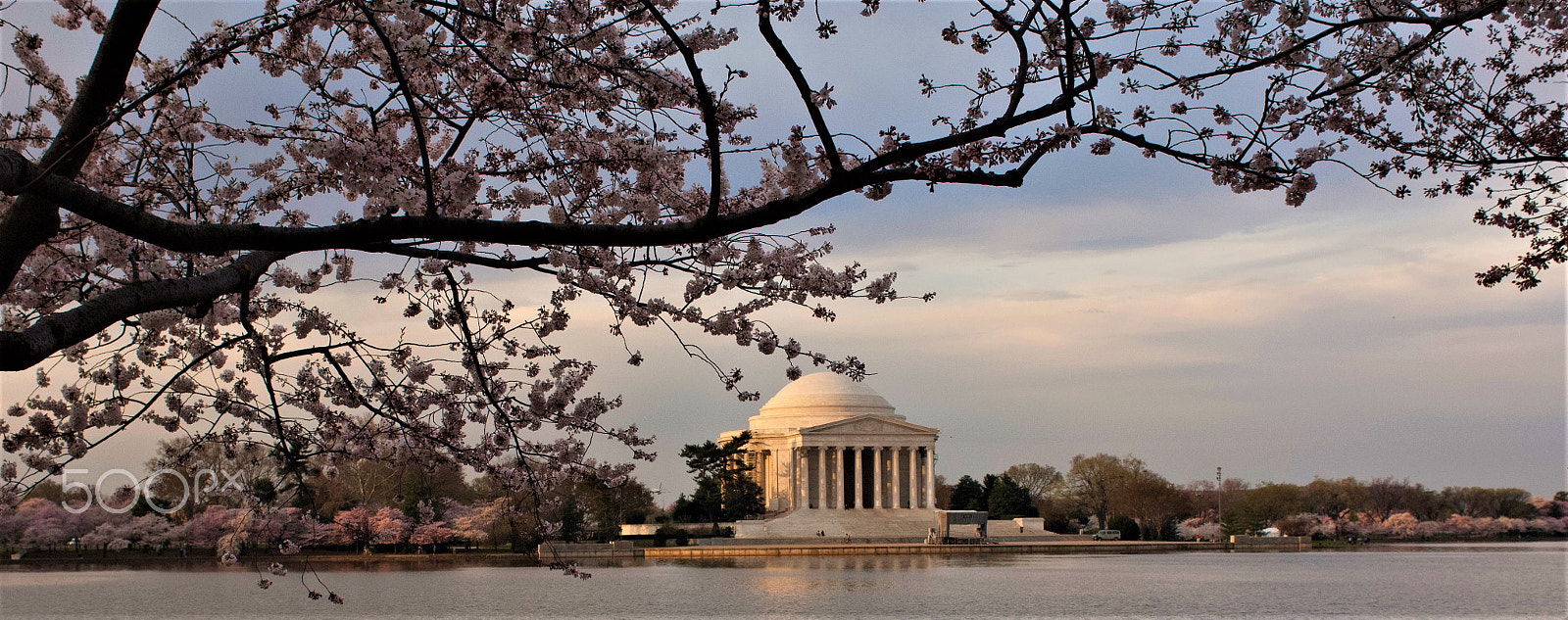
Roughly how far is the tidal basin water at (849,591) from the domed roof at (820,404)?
1536 inches

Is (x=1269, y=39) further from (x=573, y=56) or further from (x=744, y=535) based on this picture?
(x=744, y=535)

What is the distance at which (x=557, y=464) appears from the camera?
435 inches

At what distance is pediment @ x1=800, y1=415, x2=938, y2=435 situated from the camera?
284 feet

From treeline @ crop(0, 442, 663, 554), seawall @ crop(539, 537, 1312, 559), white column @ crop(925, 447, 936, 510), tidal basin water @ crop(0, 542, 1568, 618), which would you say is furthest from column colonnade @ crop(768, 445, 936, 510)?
tidal basin water @ crop(0, 542, 1568, 618)

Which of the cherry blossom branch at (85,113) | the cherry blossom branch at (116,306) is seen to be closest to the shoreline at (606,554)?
the cherry blossom branch at (116,306)

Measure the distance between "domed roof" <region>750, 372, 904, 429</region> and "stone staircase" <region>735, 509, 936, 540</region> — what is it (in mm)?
8044

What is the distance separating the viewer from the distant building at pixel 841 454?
86812 millimetres

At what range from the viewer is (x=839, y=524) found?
78.4 m

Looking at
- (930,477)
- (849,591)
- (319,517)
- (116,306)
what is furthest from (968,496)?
(116,306)

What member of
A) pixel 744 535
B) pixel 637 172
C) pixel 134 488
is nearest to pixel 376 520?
pixel 744 535

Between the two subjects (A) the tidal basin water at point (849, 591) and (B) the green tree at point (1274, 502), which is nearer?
(A) the tidal basin water at point (849, 591)

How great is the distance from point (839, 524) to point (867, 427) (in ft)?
34.9

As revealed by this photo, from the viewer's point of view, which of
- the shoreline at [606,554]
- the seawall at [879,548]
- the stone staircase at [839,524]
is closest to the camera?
the shoreline at [606,554]

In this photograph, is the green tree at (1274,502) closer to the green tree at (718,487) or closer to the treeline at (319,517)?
the green tree at (718,487)
